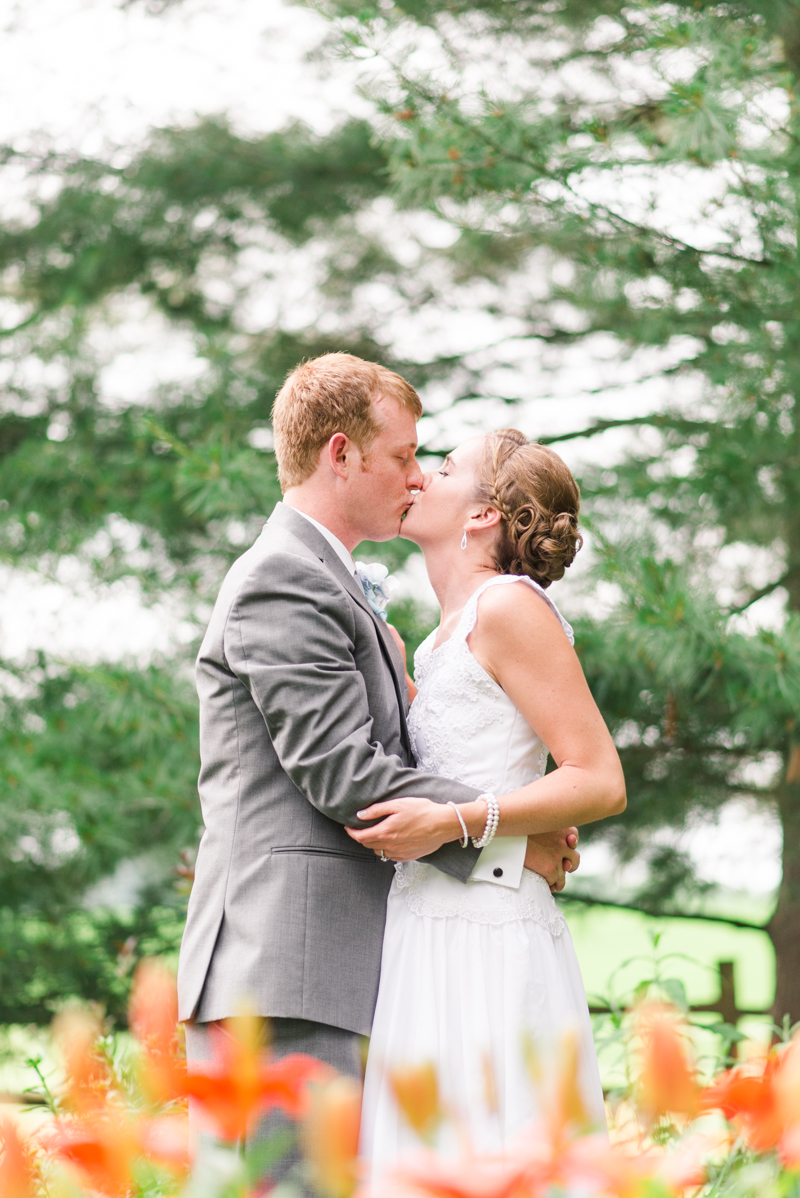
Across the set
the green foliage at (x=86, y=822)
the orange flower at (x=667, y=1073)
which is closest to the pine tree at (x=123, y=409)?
the green foliage at (x=86, y=822)

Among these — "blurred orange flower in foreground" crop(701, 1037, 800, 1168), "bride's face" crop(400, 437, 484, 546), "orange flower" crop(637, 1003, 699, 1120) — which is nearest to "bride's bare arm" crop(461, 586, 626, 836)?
"bride's face" crop(400, 437, 484, 546)

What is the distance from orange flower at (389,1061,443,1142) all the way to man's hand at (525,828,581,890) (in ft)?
4.43

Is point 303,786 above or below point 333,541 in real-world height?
below

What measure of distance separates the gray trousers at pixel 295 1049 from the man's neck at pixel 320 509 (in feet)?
2.60

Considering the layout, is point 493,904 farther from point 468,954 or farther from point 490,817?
point 490,817

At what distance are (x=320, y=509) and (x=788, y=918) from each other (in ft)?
10.5

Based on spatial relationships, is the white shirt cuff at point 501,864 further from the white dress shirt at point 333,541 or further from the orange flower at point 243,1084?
the orange flower at point 243,1084

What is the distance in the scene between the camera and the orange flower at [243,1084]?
647mm

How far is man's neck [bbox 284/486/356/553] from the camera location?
2.00 metres

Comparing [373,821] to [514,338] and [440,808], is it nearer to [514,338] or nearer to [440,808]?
[440,808]

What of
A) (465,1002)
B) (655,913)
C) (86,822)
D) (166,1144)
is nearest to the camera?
(166,1144)

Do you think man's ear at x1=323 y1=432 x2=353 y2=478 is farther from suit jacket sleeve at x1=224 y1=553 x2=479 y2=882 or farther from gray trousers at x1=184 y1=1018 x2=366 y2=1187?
gray trousers at x1=184 y1=1018 x2=366 y2=1187

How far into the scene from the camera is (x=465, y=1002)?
73.1 inches

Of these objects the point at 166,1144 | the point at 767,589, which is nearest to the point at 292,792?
the point at 166,1144
